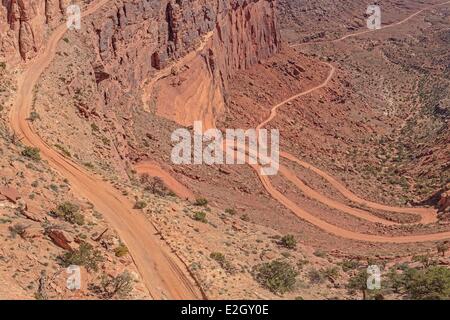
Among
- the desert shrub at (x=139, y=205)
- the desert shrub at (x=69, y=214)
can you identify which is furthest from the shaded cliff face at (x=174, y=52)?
the desert shrub at (x=69, y=214)

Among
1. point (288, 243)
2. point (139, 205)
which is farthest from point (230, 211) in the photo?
point (139, 205)

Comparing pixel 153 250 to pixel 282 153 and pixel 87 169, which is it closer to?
pixel 87 169

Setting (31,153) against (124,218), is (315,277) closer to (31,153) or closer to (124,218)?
(124,218)

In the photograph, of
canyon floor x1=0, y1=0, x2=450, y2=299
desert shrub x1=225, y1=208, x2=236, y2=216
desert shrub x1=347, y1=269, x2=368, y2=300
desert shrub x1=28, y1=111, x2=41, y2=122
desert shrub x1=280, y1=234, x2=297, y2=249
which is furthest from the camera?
desert shrub x1=225, y1=208, x2=236, y2=216

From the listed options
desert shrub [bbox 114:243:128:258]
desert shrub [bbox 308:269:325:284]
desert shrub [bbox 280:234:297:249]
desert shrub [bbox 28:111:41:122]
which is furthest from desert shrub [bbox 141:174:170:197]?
desert shrub [bbox 308:269:325:284]

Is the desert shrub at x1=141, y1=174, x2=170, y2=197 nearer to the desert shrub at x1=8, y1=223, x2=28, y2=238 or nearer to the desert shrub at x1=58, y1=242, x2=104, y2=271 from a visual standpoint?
the desert shrub at x1=58, y1=242, x2=104, y2=271
